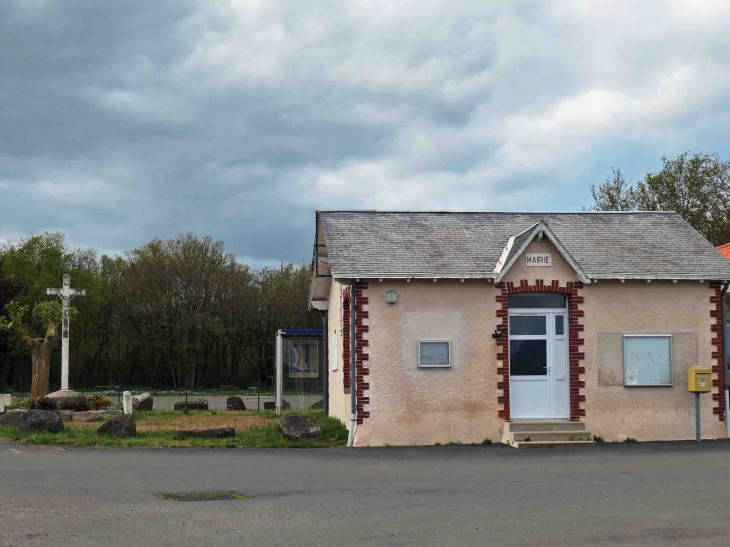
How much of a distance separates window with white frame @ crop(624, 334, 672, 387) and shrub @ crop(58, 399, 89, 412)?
1531 cm

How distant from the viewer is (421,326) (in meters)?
18.9

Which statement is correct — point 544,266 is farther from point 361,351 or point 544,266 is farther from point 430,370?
point 361,351

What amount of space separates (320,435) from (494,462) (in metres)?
4.78

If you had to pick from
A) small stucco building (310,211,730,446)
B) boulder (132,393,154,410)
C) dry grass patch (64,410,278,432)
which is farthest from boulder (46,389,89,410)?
small stucco building (310,211,730,446)

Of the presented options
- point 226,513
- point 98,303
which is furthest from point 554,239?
point 98,303

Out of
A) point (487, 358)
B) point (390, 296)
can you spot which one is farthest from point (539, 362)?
point (390, 296)

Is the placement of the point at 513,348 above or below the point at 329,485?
above

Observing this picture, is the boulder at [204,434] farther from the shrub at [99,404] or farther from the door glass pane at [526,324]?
the shrub at [99,404]

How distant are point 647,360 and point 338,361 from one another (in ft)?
24.5

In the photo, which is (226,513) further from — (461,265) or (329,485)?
(461,265)

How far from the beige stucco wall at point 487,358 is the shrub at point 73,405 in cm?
1082

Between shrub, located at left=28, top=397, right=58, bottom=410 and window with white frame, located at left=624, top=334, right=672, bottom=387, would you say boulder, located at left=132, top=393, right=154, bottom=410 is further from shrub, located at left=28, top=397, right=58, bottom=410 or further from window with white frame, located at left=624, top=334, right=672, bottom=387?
window with white frame, located at left=624, top=334, right=672, bottom=387

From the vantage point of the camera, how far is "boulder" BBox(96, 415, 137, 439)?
18.6 metres

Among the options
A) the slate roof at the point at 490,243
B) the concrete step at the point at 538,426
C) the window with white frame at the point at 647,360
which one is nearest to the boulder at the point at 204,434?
the slate roof at the point at 490,243
